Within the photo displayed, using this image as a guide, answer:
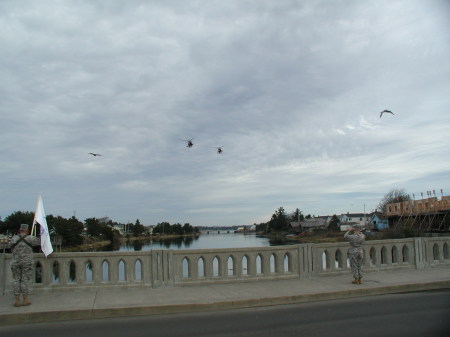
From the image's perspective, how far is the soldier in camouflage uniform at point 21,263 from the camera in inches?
294

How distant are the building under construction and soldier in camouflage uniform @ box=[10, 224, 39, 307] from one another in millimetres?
53188

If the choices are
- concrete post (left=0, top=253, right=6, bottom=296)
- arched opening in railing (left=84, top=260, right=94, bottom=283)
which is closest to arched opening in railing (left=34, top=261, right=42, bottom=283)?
concrete post (left=0, top=253, right=6, bottom=296)

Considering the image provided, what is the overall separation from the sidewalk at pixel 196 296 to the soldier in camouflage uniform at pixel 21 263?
0.99ft

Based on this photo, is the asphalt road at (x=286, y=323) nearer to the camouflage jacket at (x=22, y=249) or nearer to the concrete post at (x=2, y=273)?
the camouflage jacket at (x=22, y=249)

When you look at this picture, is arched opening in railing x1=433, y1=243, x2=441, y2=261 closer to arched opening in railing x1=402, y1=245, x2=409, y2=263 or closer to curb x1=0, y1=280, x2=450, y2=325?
arched opening in railing x1=402, y1=245, x2=409, y2=263

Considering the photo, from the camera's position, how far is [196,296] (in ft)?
27.1

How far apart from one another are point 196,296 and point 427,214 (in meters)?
58.2

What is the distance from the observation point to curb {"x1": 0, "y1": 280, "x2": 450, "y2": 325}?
22.7 feet

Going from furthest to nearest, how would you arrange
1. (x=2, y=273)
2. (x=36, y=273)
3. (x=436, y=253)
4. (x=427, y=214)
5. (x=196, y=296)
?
(x=427, y=214) → (x=36, y=273) → (x=436, y=253) → (x=2, y=273) → (x=196, y=296)

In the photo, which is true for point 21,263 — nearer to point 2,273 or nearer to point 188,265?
point 2,273

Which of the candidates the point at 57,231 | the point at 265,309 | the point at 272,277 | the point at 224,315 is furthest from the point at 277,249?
the point at 57,231

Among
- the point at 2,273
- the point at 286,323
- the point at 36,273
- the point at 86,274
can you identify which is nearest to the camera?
the point at 286,323

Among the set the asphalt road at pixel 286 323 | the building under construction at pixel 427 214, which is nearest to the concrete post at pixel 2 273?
the asphalt road at pixel 286 323

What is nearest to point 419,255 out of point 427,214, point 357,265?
point 357,265
